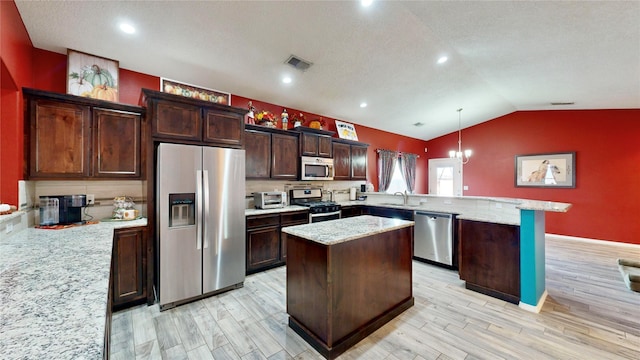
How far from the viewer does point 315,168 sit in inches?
184

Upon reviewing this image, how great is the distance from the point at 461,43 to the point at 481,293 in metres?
3.11

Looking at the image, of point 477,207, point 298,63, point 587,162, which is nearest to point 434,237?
point 477,207

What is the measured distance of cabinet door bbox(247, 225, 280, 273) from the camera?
3.45 metres

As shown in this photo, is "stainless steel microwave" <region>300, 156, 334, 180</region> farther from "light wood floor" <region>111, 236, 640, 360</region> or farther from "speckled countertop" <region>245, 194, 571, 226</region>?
"light wood floor" <region>111, 236, 640, 360</region>

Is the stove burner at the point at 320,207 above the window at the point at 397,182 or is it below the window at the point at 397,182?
below

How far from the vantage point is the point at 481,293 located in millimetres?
2979

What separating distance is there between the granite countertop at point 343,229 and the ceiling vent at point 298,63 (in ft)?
7.10

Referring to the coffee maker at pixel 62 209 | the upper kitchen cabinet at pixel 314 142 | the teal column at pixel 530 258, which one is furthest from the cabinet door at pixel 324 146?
the coffee maker at pixel 62 209

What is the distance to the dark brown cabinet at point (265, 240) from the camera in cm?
345

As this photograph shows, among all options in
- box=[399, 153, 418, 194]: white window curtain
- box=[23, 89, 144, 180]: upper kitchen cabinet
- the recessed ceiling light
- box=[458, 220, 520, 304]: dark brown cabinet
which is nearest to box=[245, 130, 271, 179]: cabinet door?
box=[23, 89, 144, 180]: upper kitchen cabinet

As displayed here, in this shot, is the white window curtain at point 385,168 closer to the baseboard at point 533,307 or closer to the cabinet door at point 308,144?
the cabinet door at point 308,144

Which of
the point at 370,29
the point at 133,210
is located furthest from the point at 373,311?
the point at 370,29

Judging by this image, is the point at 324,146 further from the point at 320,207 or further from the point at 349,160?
the point at 320,207

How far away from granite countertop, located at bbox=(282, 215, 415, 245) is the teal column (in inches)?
48.5
